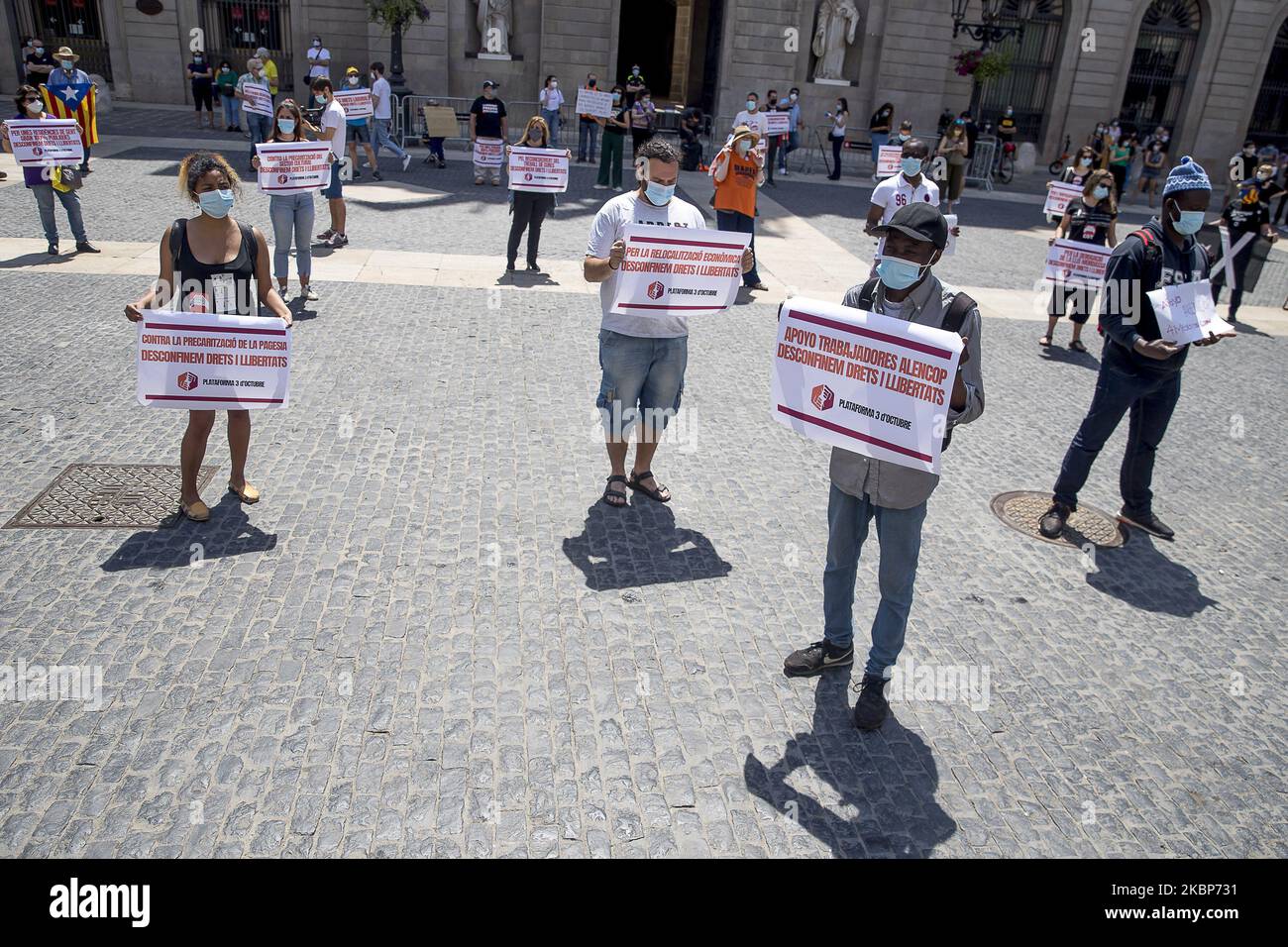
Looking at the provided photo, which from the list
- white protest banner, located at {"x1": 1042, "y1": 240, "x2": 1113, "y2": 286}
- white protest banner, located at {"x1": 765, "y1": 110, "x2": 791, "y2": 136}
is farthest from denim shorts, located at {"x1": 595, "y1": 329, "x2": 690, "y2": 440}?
white protest banner, located at {"x1": 765, "y1": 110, "x2": 791, "y2": 136}

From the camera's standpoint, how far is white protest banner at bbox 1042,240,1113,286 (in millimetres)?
9789

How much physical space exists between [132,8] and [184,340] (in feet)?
91.5

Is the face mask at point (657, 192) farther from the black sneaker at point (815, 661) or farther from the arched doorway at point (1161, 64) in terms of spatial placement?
the arched doorway at point (1161, 64)

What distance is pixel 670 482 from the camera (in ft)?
20.5

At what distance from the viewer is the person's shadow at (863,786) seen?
343 centimetres

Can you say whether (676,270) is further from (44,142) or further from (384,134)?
(384,134)

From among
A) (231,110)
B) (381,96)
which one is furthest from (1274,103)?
(231,110)

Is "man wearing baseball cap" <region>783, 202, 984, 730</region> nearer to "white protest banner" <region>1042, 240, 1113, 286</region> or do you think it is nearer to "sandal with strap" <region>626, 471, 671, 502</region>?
"sandal with strap" <region>626, 471, 671, 502</region>

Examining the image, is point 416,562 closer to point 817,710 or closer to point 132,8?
point 817,710

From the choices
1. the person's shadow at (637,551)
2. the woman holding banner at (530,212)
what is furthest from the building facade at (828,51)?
the person's shadow at (637,551)

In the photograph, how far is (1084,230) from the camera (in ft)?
33.0

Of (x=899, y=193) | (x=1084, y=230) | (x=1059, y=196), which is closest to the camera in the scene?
(x=899, y=193)

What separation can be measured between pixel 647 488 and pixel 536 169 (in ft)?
20.6
